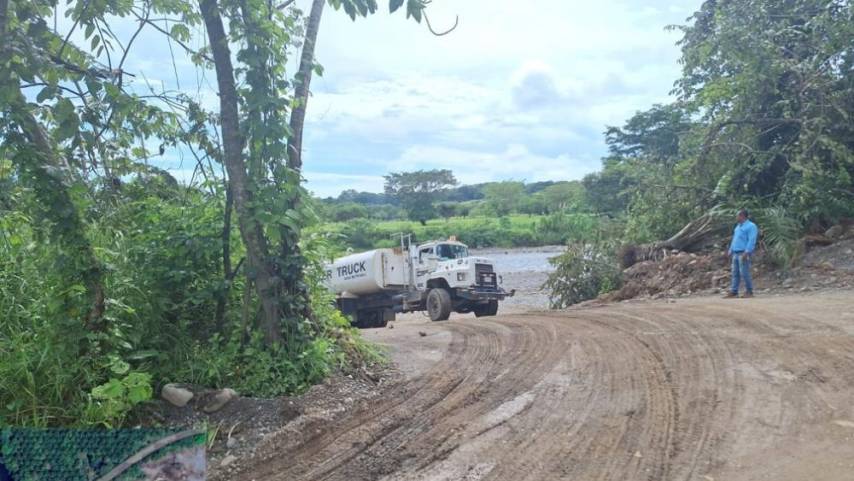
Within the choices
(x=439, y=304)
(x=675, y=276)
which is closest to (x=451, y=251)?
(x=439, y=304)

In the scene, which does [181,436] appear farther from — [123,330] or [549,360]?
[549,360]

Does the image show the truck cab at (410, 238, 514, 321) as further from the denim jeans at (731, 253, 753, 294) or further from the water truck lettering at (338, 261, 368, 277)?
the denim jeans at (731, 253, 753, 294)

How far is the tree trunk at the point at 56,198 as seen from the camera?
555 cm

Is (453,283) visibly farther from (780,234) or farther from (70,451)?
(70,451)

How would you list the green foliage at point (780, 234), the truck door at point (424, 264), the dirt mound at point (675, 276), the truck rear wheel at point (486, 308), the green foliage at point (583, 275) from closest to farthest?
the green foliage at point (780, 234), the dirt mound at point (675, 276), the green foliage at point (583, 275), the truck rear wheel at point (486, 308), the truck door at point (424, 264)

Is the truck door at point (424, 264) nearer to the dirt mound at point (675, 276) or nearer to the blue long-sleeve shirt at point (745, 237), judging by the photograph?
the dirt mound at point (675, 276)

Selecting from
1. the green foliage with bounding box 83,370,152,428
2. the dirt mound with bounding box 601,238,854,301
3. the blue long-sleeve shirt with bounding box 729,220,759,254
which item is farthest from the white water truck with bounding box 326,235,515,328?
the green foliage with bounding box 83,370,152,428

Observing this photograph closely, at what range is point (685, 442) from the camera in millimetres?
5289

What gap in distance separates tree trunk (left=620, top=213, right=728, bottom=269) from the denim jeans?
304cm

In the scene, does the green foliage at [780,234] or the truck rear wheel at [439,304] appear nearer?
the green foliage at [780,234]

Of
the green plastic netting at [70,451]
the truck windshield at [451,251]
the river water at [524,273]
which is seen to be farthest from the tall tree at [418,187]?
the green plastic netting at [70,451]

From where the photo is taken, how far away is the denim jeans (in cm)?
1298

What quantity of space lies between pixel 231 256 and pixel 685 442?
4.68 metres

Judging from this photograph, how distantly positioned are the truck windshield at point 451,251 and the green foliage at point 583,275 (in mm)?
2778
